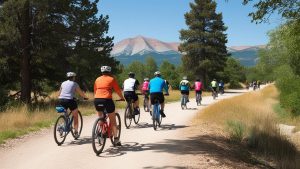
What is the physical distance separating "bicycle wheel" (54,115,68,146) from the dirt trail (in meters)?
0.19

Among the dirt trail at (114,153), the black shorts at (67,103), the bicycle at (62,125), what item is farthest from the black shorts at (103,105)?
the bicycle at (62,125)

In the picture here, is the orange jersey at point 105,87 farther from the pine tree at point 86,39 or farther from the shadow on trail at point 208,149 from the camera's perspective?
the pine tree at point 86,39

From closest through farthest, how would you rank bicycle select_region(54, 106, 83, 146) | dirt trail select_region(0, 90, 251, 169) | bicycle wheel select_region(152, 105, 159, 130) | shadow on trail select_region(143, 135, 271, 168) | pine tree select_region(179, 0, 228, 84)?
dirt trail select_region(0, 90, 251, 169) → shadow on trail select_region(143, 135, 271, 168) → bicycle select_region(54, 106, 83, 146) → bicycle wheel select_region(152, 105, 159, 130) → pine tree select_region(179, 0, 228, 84)

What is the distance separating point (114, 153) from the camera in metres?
10.2

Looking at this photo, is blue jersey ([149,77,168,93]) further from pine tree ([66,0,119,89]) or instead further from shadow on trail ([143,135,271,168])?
pine tree ([66,0,119,89])

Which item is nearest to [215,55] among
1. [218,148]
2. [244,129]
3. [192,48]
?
[192,48]

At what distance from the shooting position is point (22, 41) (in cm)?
2484

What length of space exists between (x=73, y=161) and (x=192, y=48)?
55351mm

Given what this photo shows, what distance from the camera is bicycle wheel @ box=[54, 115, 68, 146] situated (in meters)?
11.2

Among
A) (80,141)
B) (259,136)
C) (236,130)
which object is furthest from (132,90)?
(259,136)

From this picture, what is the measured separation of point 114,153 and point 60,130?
1.97 m

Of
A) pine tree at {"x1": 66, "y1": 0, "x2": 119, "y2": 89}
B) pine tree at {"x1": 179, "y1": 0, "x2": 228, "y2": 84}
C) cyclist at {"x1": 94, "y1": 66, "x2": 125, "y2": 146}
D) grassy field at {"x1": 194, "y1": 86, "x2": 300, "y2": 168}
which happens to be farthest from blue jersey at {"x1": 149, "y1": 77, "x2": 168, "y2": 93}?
pine tree at {"x1": 179, "y1": 0, "x2": 228, "y2": 84}

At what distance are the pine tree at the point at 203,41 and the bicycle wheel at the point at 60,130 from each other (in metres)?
52.4

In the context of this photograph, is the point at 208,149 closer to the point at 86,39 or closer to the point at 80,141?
the point at 80,141
